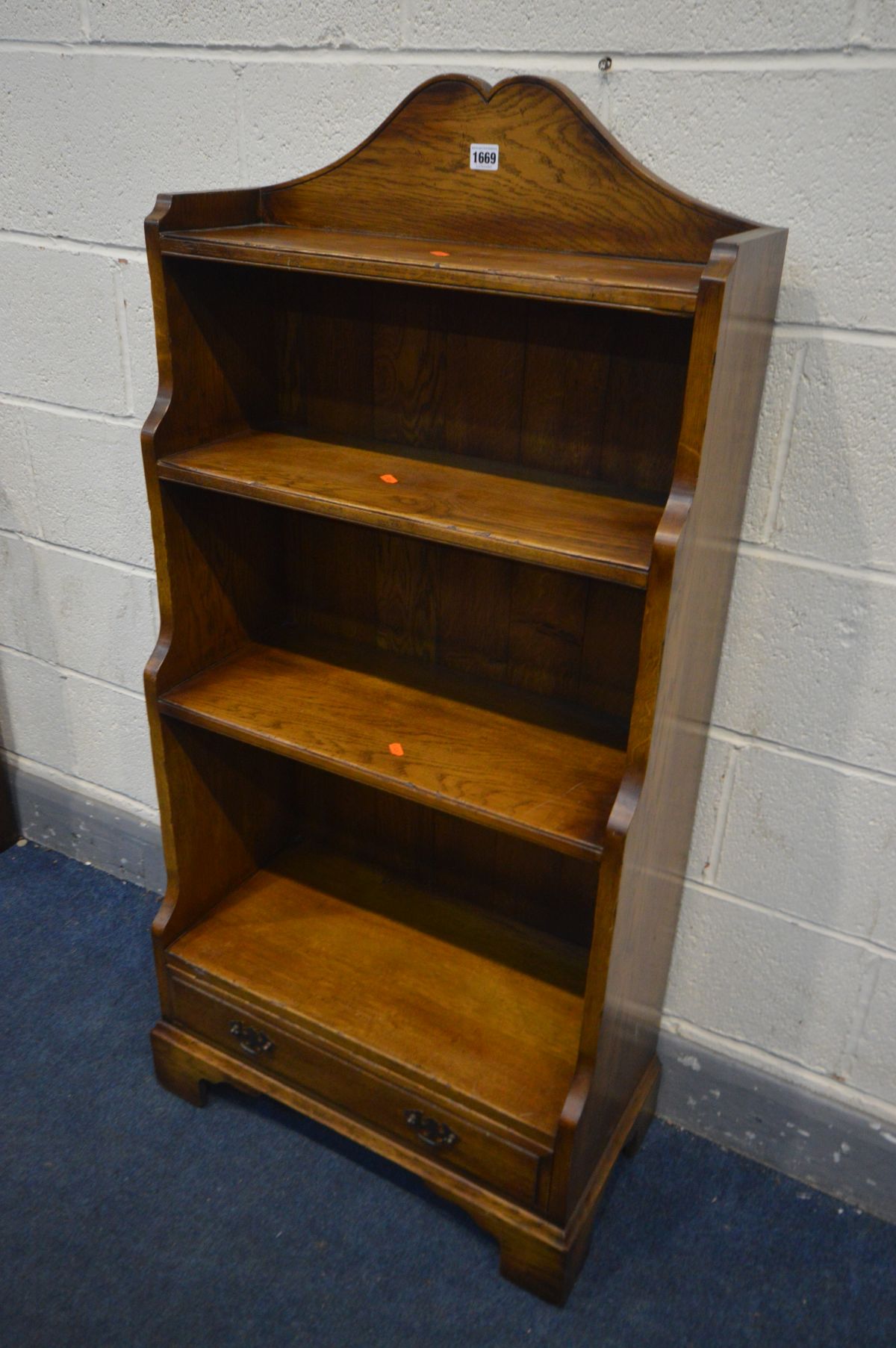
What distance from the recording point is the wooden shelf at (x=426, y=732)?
116cm

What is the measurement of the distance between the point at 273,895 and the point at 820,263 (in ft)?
3.75

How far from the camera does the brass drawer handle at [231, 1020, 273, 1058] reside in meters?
1.46

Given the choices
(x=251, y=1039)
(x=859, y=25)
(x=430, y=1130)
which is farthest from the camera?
(x=251, y=1039)

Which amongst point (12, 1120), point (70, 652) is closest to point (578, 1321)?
point (12, 1120)

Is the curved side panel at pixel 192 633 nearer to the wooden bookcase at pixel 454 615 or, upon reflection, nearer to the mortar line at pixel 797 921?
the wooden bookcase at pixel 454 615

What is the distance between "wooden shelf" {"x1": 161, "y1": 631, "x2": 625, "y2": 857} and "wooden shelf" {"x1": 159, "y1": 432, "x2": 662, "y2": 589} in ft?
0.93

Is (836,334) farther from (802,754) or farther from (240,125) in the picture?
(240,125)

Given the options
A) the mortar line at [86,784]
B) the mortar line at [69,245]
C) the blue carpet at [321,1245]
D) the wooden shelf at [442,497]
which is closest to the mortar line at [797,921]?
the blue carpet at [321,1245]

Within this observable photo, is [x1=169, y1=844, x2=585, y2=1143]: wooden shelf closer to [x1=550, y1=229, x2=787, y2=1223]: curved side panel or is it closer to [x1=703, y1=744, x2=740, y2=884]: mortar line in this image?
[x1=550, y1=229, x2=787, y2=1223]: curved side panel

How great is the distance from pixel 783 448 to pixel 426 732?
1.76 feet

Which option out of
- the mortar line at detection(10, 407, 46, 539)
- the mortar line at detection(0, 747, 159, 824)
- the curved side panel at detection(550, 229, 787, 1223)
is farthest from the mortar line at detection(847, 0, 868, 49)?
the mortar line at detection(0, 747, 159, 824)

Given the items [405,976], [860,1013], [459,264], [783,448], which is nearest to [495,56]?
[459,264]

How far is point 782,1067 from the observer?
4.86 ft

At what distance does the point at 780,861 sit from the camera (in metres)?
1.37
